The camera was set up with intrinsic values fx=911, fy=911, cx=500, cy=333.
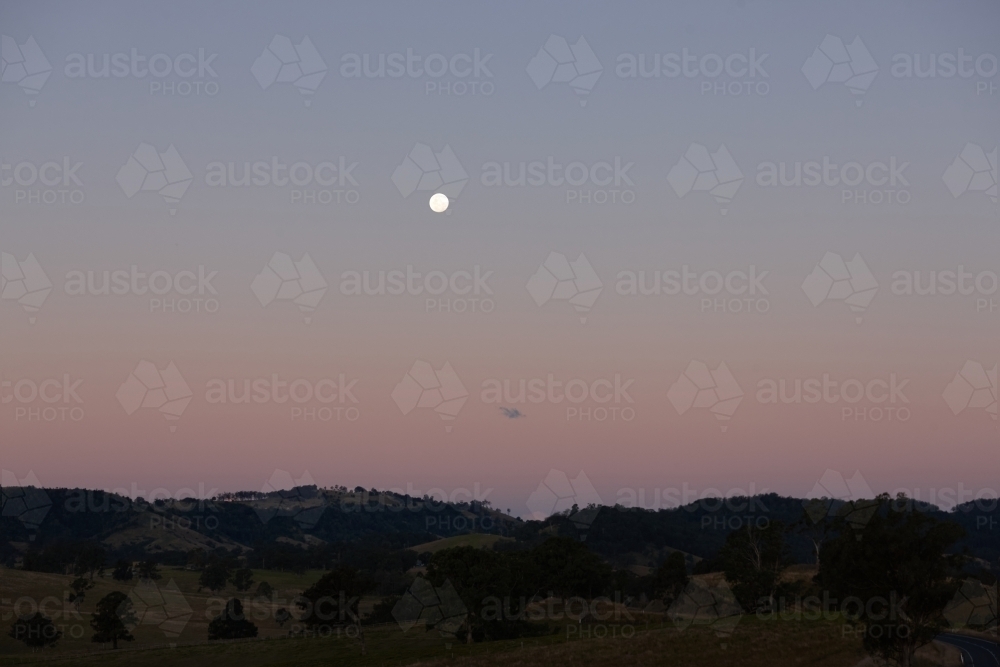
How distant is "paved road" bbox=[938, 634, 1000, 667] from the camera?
7250 centimetres

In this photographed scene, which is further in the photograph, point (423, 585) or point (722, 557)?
point (722, 557)

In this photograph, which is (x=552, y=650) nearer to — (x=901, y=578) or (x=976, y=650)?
(x=901, y=578)

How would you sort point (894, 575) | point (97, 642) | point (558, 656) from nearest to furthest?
1. point (894, 575)
2. point (558, 656)
3. point (97, 642)

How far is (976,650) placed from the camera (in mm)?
82875

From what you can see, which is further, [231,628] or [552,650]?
[231,628]

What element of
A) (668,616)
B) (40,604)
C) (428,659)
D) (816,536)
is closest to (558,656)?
(428,659)

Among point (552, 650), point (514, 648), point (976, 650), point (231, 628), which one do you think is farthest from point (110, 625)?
point (976, 650)

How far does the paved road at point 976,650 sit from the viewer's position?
72500 millimetres

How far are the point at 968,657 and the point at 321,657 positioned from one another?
6449cm

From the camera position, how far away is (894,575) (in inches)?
2445

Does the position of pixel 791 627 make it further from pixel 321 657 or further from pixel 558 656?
pixel 321 657

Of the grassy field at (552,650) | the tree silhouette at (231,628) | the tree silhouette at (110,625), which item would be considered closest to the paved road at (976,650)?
the grassy field at (552,650)

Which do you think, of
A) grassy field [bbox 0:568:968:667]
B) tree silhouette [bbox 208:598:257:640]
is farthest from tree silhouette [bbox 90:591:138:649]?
tree silhouette [bbox 208:598:257:640]

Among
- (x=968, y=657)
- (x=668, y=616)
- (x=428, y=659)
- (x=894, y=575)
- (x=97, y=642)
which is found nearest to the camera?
(x=894, y=575)
